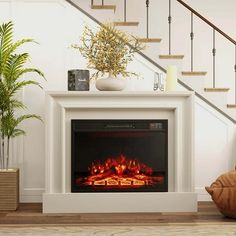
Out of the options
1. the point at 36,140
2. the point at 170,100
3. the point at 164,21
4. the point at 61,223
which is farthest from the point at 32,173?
the point at 164,21

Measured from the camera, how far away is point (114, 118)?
5035 mm

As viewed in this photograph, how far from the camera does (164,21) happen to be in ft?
23.3

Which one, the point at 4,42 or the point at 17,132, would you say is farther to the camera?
the point at 17,132

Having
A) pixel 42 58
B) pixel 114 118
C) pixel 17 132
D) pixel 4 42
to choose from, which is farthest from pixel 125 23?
pixel 17 132

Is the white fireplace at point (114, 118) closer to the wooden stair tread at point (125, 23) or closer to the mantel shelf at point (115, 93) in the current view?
the mantel shelf at point (115, 93)

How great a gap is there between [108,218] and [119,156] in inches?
27.2

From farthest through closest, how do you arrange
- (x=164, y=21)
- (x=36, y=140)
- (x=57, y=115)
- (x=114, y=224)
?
1. (x=164, y=21)
2. (x=36, y=140)
3. (x=57, y=115)
4. (x=114, y=224)

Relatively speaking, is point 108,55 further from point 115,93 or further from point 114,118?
point 114,118

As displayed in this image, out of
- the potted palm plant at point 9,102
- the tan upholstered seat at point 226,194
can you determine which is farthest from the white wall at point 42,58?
the tan upholstered seat at point 226,194

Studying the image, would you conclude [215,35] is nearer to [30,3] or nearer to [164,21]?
[164,21]

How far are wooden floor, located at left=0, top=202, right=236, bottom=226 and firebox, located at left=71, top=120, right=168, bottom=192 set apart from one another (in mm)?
330

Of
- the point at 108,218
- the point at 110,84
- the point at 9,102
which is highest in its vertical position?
the point at 110,84

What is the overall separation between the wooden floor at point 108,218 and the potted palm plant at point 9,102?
201 millimetres

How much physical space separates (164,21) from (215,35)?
2.47 ft
